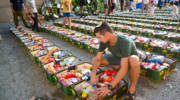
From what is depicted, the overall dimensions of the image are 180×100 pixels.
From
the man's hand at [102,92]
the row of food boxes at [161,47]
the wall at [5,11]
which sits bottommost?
the man's hand at [102,92]

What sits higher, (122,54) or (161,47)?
(122,54)

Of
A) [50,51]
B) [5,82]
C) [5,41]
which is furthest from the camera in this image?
[5,41]

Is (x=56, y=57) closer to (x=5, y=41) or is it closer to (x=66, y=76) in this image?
(x=66, y=76)

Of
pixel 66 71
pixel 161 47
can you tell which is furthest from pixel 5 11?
pixel 161 47

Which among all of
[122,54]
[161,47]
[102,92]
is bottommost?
[102,92]

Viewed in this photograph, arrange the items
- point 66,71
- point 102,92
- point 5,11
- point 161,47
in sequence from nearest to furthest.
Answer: point 102,92, point 66,71, point 161,47, point 5,11

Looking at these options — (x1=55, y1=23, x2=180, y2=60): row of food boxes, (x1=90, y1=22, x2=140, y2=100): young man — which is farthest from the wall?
(x1=90, y1=22, x2=140, y2=100): young man

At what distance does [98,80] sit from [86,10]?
9926 mm

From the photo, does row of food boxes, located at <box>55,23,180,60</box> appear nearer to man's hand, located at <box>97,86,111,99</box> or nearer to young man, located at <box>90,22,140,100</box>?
young man, located at <box>90,22,140,100</box>

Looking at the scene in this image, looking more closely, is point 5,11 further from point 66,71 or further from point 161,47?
point 161,47

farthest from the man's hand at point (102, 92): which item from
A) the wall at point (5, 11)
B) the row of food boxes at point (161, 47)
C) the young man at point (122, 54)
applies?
the wall at point (5, 11)

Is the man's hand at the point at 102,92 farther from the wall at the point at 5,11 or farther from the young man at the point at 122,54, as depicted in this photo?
the wall at the point at 5,11

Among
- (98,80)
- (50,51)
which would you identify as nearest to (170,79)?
(98,80)

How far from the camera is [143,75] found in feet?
8.40
